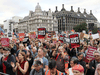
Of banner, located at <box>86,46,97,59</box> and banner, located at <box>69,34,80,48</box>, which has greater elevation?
banner, located at <box>69,34,80,48</box>

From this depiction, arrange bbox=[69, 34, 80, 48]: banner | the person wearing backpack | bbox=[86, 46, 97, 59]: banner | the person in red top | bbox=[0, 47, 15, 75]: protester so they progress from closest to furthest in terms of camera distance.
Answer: the person wearing backpack → the person in red top → bbox=[0, 47, 15, 75]: protester → bbox=[86, 46, 97, 59]: banner → bbox=[69, 34, 80, 48]: banner

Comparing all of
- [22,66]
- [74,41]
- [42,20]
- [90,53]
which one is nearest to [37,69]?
[22,66]

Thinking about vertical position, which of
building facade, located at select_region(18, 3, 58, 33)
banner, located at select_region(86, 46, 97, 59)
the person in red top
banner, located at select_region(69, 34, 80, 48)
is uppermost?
building facade, located at select_region(18, 3, 58, 33)

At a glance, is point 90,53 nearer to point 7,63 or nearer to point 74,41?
point 74,41

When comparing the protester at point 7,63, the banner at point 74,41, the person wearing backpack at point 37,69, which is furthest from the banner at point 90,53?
the protester at point 7,63

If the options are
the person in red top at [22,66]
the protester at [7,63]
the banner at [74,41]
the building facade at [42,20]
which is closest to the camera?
the person in red top at [22,66]

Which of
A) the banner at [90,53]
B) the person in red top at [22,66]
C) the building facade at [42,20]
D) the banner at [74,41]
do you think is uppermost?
the building facade at [42,20]

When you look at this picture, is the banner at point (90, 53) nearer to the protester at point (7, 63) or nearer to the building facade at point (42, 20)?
the protester at point (7, 63)

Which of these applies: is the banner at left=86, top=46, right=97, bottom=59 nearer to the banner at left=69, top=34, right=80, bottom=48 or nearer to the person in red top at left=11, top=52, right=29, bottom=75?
the banner at left=69, top=34, right=80, bottom=48

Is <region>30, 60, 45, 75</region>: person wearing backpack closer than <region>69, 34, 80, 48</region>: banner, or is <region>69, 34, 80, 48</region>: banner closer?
<region>30, 60, 45, 75</region>: person wearing backpack

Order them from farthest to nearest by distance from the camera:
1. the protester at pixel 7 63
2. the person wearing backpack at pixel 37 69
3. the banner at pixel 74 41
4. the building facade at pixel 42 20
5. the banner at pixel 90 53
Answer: the building facade at pixel 42 20 < the banner at pixel 74 41 < the banner at pixel 90 53 < the protester at pixel 7 63 < the person wearing backpack at pixel 37 69

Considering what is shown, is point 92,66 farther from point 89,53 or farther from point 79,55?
point 89,53

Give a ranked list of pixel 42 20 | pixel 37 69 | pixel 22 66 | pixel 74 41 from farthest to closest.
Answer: pixel 42 20 → pixel 74 41 → pixel 22 66 → pixel 37 69

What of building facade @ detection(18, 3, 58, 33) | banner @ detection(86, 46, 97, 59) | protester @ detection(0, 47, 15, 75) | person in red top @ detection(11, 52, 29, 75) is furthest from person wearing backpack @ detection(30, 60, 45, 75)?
building facade @ detection(18, 3, 58, 33)
